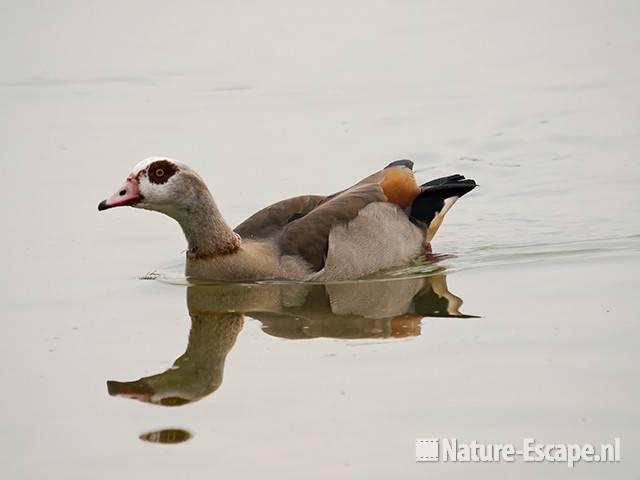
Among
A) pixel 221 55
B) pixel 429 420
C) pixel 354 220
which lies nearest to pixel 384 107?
pixel 221 55

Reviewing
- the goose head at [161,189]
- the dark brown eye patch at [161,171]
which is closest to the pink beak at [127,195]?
the goose head at [161,189]

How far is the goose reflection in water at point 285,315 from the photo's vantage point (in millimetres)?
9695

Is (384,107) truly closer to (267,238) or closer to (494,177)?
(494,177)

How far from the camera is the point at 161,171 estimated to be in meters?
12.2

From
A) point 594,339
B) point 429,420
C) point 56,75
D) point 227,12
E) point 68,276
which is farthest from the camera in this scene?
point 227,12

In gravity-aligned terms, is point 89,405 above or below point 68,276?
below

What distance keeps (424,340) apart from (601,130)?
25.6ft

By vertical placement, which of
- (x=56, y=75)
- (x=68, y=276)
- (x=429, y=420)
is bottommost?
(x=429, y=420)

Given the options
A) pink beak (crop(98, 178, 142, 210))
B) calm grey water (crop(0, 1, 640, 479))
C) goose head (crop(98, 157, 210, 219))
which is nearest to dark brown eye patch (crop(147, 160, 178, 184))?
goose head (crop(98, 157, 210, 219))

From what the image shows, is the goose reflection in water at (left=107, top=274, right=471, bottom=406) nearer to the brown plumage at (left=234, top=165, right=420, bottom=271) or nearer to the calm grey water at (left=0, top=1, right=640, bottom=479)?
the calm grey water at (left=0, top=1, right=640, bottom=479)

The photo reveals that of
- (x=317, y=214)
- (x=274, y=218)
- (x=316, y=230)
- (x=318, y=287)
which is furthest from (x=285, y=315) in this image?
(x=274, y=218)

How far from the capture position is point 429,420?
8609 millimetres

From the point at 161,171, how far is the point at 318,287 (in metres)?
1.83

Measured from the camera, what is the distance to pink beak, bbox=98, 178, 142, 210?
11.9 metres
